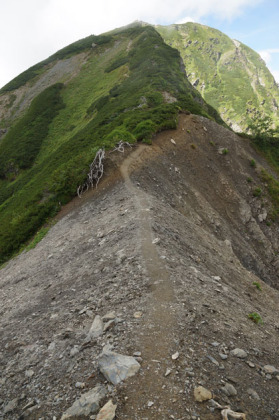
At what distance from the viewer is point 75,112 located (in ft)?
201

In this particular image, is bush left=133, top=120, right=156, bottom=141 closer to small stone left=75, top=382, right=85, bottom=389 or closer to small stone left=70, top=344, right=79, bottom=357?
small stone left=70, top=344, right=79, bottom=357

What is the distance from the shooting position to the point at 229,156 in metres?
31.9

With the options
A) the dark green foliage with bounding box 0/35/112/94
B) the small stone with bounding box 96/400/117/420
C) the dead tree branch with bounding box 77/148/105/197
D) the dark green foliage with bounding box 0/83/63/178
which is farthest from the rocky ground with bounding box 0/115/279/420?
the dark green foliage with bounding box 0/35/112/94

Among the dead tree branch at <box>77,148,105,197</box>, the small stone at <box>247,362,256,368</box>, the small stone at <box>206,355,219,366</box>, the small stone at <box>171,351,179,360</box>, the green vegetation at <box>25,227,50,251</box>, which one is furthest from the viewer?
the dead tree branch at <box>77,148,105,197</box>

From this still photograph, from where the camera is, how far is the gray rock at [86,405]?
5051mm

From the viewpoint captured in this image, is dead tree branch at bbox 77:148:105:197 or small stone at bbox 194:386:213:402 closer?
small stone at bbox 194:386:213:402

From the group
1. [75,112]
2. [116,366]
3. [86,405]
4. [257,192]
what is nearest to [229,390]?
[116,366]

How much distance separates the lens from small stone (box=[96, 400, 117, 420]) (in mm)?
4837

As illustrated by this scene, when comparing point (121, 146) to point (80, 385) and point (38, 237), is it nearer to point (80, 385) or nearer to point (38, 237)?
point (38, 237)

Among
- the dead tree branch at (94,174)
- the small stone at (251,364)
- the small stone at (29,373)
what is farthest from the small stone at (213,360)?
the dead tree branch at (94,174)

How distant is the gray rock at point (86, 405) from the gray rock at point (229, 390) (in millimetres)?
2612

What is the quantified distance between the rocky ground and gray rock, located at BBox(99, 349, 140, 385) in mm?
23

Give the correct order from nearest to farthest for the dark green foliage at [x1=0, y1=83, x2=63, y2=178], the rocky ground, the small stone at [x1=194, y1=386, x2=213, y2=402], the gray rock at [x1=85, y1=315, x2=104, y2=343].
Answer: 1. the small stone at [x1=194, y1=386, x2=213, y2=402]
2. the rocky ground
3. the gray rock at [x1=85, y1=315, x2=104, y2=343]
4. the dark green foliage at [x1=0, y1=83, x2=63, y2=178]

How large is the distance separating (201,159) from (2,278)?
22.7m
